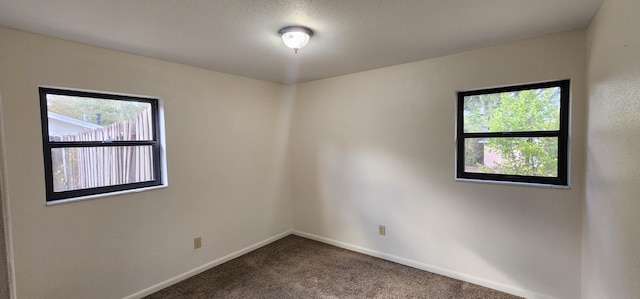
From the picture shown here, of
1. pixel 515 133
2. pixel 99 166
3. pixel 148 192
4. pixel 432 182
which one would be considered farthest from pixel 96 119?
pixel 515 133

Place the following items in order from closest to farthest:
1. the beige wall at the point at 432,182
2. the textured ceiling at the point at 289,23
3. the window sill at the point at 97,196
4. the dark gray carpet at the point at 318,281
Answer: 1. the textured ceiling at the point at 289,23
2. the window sill at the point at 97,196
3. the beige wall at the point at 432,182
4. the dark gray carpet at the point at 318,281

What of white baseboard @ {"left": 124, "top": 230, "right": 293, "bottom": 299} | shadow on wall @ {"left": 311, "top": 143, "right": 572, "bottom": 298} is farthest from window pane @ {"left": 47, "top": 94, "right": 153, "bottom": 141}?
shadow on wall @ {"left": 311, "top": 143, "right": 572, "bottom": 298}

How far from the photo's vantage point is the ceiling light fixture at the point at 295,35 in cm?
212

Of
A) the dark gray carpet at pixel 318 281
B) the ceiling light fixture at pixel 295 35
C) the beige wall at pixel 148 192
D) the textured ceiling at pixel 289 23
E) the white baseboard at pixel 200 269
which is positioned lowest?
the dark gray carpet at pixel 318 281

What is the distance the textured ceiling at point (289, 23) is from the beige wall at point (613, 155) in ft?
1.16

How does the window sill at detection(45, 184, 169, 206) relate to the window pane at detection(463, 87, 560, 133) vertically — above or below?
below

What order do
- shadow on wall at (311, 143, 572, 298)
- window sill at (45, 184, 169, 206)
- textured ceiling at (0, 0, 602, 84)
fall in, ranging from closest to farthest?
1. textured ceiling at (0, 0, 602, 84)
2. window sill at (45, 184, 169, 206)
3. shadow on wall at (311, 143, 572, 298)

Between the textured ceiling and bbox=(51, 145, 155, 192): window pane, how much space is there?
35.6 inches

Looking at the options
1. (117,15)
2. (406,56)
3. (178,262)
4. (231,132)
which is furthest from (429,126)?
(178,262)

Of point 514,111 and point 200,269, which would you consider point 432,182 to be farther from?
point 200,269

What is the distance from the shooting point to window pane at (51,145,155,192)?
2318 millimetres

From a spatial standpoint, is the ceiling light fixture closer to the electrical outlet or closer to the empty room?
the empty room

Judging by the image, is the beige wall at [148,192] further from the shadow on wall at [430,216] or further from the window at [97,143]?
the shadow on wall at [430,216]

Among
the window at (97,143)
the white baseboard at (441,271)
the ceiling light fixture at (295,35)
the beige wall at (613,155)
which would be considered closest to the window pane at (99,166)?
the window at (97,143)
